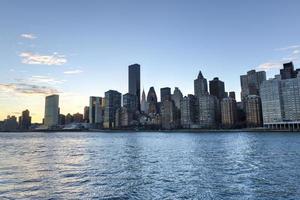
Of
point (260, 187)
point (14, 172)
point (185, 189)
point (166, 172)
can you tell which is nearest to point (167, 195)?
point (185, 189)

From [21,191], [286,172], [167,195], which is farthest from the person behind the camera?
[286,172]

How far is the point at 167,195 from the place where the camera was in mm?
29797

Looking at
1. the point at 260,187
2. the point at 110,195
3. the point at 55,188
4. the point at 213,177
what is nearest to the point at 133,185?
the point at 110,195

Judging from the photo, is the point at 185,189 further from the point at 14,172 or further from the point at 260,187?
the point at 14,172

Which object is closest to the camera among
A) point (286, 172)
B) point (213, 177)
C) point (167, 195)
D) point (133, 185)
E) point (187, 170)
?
Result: point (167, 195)

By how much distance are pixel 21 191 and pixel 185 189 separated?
57.2 feet

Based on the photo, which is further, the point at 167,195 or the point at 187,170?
the point at 187,170

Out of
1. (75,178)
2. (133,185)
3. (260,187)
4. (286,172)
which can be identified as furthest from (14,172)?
(286,172)

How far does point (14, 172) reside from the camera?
44.9m

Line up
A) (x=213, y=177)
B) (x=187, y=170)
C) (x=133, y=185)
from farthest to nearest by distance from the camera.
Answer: (x=187, y=170)
(x=213, y=177)
(x=133, y=185)

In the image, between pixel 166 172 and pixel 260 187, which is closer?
pixel 260 187

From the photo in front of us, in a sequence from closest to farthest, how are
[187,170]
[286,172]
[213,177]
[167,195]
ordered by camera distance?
[167,195] < [213,177] < [286,172] < [187,170]

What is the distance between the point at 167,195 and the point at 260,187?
10.9 metres

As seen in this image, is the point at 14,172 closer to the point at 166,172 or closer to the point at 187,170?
the point at 166,172
